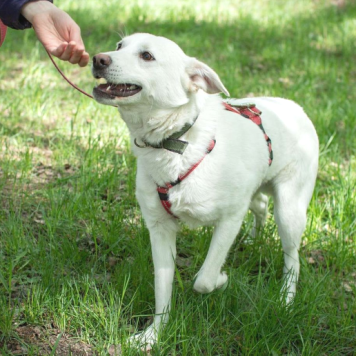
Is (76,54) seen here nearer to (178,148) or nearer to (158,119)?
(158,119)

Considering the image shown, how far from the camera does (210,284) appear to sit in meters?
2.97

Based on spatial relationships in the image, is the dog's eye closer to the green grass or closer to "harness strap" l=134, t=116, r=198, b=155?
"harness strap" l=134, t=116, r=198, b=155

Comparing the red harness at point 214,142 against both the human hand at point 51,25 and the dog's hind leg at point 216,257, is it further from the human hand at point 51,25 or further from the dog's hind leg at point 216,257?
the human hand at point 51,25

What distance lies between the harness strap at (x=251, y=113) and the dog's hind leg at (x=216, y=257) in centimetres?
51

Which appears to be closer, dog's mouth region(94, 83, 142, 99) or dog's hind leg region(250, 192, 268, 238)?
dog's mouth region(94, 83, 142, 99)

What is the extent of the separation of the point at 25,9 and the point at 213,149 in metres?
1.23

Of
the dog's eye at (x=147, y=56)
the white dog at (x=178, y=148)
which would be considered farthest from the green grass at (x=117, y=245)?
the dog's eye at (x=147, y=56)

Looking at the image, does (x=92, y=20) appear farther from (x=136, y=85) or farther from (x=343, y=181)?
(x=136, y=85)

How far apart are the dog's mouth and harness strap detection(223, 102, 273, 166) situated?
645 mm

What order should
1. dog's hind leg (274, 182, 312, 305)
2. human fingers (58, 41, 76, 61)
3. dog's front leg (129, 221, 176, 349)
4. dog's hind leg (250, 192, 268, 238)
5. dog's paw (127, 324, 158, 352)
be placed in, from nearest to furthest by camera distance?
1. human fingers (58, 41, 76, 61)
2. dog's paw (127, 324, 158, 352)
3. dog's front leg (129, 221, 176, 349)
4. dog's hind leg (274, 182, 312, 305)
5. dog's hind leg (250, 192, 268, 238)

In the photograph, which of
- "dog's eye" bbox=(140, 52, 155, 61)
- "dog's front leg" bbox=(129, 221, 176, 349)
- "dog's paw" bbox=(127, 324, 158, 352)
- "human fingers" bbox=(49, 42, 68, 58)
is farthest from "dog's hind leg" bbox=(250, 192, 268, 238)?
"human fingers" bbox=(49, 42, 68, 58)

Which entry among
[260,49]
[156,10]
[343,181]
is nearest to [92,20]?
[156,10]

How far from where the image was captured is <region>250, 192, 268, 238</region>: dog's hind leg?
13.2 ft

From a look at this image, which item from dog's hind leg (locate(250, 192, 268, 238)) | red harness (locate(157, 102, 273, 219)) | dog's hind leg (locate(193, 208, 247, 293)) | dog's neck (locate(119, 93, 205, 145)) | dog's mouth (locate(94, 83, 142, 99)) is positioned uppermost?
dog's mouth (locate(94, 83, 142, 99))
